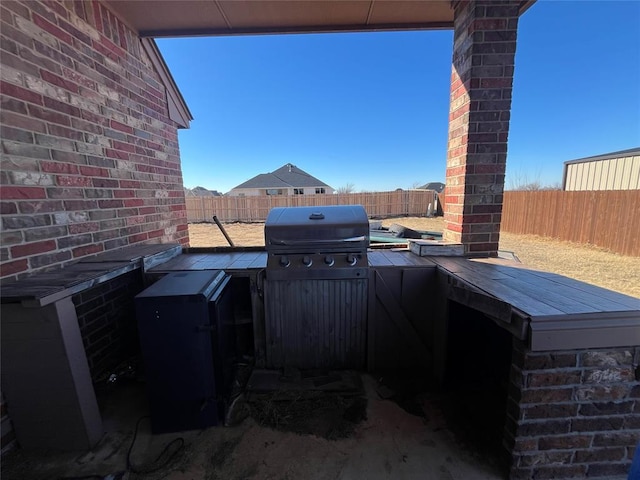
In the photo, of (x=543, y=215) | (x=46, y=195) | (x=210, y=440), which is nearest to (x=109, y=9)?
(x=46, y=195)

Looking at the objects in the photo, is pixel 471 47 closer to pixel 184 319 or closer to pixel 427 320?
pixel 427 320

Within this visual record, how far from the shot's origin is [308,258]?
83.0 inches

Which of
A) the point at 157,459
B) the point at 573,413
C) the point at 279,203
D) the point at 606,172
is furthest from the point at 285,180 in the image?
the point at 573,413

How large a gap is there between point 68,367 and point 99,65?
2.27 meters

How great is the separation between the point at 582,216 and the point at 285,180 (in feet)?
72.7

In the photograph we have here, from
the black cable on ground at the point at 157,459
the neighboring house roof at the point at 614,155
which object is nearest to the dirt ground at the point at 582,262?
the black cable on ground at the point at 157,459

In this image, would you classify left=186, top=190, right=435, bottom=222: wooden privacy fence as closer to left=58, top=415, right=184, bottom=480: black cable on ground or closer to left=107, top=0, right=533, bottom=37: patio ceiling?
left=107, top=0, right=533, bottom=37: patio ceiling

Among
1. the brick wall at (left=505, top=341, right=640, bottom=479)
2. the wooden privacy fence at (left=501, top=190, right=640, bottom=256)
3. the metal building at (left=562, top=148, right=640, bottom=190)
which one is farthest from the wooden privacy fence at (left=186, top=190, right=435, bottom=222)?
the brick wall at (left=505, top=341, right=640, bottom=479)

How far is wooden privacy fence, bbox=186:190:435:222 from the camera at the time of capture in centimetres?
1641

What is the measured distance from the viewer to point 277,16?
2.57 meters

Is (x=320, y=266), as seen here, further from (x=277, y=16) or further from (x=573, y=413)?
(x=277, y=16)

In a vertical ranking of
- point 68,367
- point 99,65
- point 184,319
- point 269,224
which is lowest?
point 68,367

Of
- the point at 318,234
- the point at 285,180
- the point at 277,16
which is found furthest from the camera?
the point at 285,180

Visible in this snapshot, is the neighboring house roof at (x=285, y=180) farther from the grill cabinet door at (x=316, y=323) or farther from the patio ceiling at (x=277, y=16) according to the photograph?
the grill cabinet door at (x=316, y=323)
